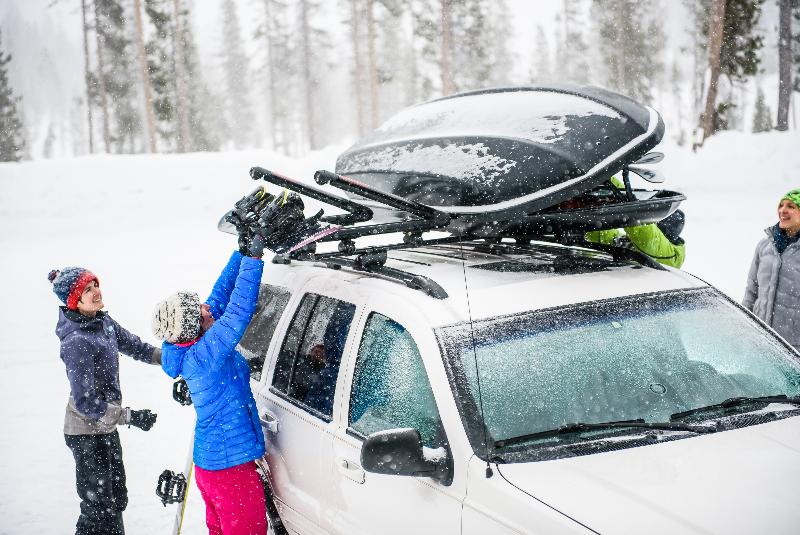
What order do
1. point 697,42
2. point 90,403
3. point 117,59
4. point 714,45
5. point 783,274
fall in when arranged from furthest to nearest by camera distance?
point 697,42 → point 117,59 → point 714,45 → point 783,274 → point 90,403

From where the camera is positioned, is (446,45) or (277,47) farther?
(277,47)

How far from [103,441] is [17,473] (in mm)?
2153

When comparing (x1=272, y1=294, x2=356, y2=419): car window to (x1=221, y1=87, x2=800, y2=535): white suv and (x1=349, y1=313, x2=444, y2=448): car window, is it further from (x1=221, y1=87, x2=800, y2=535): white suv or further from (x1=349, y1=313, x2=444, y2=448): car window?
(x1=349, y1=313, x2=444, y2=448): car window

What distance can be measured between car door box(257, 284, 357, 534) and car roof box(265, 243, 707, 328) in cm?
23

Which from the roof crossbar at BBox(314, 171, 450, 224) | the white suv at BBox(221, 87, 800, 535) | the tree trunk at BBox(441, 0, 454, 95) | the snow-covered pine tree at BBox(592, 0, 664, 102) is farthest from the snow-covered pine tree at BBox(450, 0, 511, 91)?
the roof crossbar at BBox(314, 171, 450, 224)

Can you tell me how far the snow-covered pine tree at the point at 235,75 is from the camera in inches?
2576

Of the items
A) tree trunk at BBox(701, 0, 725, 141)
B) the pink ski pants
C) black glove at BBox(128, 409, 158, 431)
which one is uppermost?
tree trunk at BBox(701, 0, 725, 141)

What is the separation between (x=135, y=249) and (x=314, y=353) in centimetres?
1562

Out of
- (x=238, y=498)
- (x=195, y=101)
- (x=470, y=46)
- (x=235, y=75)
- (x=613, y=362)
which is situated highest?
(x=235, y=75)

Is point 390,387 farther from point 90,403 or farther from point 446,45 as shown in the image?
point 446,45

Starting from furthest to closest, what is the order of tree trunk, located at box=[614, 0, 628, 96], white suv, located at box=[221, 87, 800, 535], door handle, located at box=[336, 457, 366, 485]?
tree trunk, located at box=[614, 0, 628, 96], door handle, located at box=[336, 457, 366, 485], white suv, located at box=[221, 87, 800, 535]

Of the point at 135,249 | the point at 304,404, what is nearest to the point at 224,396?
the point at 304,404

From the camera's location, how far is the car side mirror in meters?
2.67

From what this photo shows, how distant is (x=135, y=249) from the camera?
1808 centimetres
